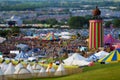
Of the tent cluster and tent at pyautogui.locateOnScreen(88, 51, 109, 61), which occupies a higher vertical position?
the tent cluster

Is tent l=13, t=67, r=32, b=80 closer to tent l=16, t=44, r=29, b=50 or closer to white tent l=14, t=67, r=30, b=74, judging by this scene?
white tent l=14, t=67, r=30, b=74

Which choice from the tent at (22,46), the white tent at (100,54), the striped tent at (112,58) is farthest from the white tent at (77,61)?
the tent at (22,46)

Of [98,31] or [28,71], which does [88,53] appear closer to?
[98,31]

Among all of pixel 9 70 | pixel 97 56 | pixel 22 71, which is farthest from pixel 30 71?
pixel 97 56

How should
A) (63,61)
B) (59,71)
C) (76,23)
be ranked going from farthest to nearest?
(76,23), (63,61), (59,71)

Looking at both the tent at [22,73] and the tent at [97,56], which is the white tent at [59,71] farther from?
the tent at [97,56]

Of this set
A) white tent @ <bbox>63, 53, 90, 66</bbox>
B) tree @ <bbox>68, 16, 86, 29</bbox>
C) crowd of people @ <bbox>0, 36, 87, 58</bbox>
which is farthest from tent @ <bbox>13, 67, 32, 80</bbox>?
tree @ <bbox>68, 16, 86, 29</bbox>

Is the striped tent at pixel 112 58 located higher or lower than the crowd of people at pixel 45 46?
higher

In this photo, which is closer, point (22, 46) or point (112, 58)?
point (112, 58)

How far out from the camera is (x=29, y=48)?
44.8 metres

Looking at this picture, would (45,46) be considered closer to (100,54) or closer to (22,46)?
(22,46)

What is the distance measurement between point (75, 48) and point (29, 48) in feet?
11.1

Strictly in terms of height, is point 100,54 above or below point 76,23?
above

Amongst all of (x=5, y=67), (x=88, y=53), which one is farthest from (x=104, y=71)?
(x=88, y=53)
